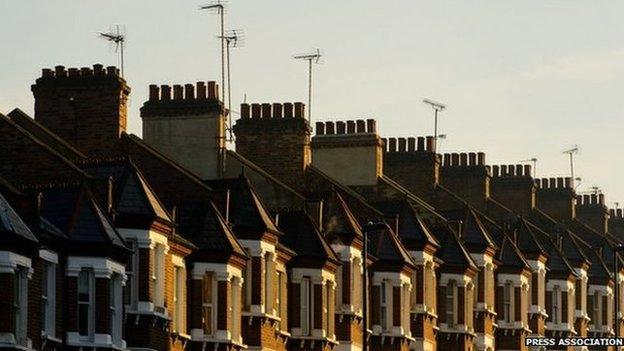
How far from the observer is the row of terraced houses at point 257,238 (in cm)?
6919

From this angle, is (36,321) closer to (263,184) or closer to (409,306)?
(263,184)

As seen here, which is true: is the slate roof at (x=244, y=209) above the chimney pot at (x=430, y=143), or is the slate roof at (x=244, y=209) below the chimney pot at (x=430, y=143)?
below

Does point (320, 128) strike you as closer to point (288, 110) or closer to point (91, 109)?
point (288, 110)

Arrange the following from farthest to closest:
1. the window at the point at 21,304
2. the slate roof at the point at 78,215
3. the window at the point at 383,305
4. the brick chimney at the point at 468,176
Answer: the brick chimney at the point at 468,176 < the window at the point at 383,305 < the slate roof at the point at 78,215 < the window at the point at 21,304

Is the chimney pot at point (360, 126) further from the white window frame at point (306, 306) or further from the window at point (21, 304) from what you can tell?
the window at point (21, 304)

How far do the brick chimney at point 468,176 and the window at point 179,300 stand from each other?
4310 cm

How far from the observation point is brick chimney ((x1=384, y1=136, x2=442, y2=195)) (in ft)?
371

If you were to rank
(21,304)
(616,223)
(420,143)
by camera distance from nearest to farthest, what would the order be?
(21,304)
(420,143)
(616,223)

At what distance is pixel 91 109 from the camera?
8244cm

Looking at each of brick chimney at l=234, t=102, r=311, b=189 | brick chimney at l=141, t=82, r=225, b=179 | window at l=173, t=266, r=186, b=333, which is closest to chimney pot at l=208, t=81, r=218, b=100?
brick chimney at l=141, t=82, r=225, b=179

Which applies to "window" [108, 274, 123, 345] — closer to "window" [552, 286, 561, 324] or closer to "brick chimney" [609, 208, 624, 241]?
"window" [552, 286, 561, 324]

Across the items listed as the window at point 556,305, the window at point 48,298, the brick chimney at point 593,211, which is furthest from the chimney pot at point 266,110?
the brick chimney at point 593,211

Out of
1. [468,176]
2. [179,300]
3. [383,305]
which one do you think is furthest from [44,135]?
[468,176]

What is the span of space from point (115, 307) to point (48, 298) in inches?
120
